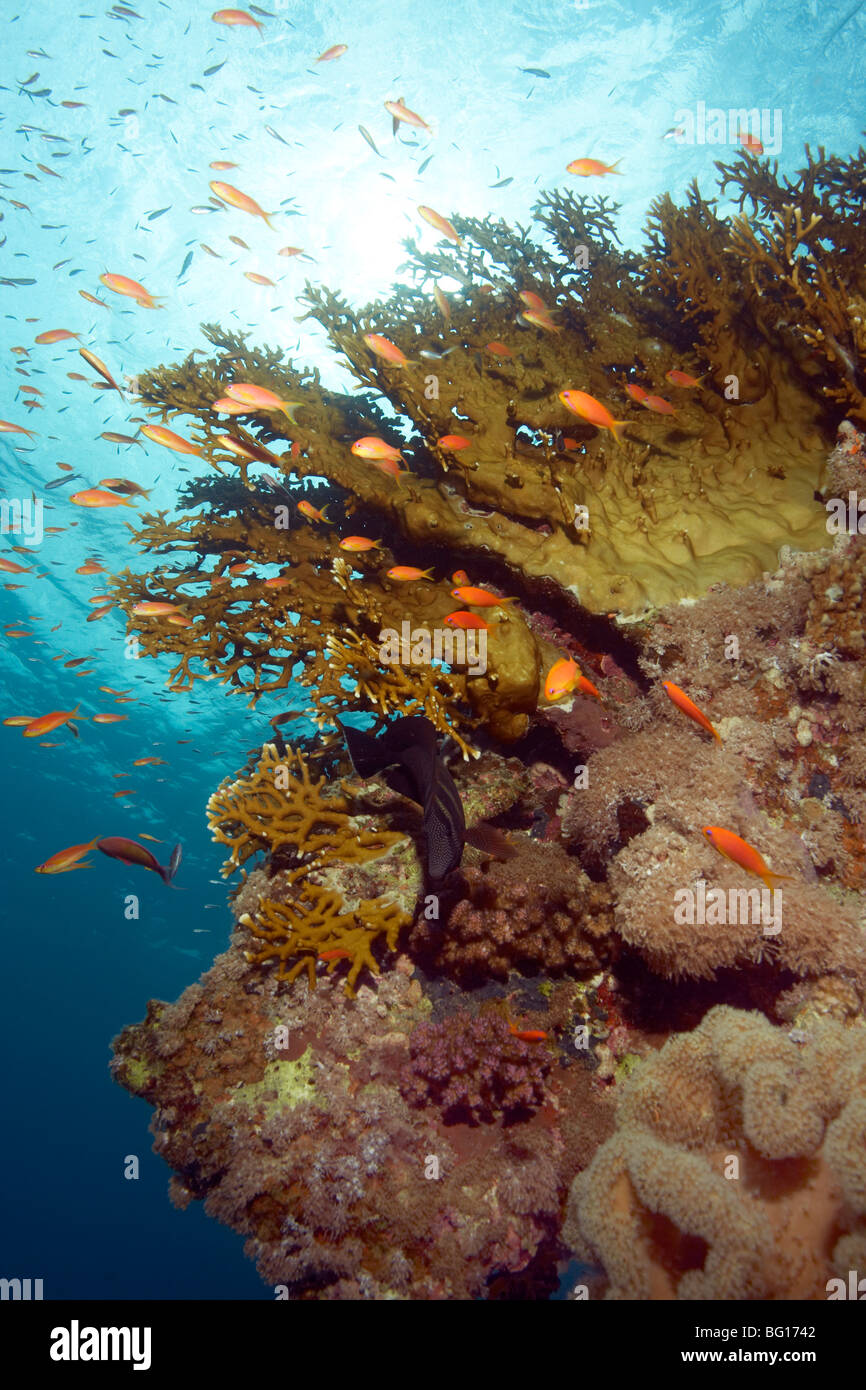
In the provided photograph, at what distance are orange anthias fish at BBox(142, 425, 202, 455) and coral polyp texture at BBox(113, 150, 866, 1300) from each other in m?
0.32

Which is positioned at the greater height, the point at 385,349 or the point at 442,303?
the point at 442,303

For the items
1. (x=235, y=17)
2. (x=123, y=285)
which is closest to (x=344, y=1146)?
(x=123, y=285)

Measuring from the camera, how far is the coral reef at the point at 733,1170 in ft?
7.18

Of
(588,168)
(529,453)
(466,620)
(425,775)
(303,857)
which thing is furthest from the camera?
(588,168)

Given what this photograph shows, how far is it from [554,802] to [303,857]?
2293mm

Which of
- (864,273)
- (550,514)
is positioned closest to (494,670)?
(550,514)

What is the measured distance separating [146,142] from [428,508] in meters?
16.6

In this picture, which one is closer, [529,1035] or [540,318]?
[529,1035]

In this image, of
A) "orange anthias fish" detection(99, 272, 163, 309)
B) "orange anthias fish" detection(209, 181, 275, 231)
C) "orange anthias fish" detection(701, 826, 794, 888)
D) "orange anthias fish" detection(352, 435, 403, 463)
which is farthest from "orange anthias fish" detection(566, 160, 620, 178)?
"orange anthias fish" detection(701, 826, 794, 888)

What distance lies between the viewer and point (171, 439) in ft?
17.7

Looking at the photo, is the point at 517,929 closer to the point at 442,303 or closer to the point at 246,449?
the point at 246,449

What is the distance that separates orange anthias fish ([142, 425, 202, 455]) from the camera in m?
5.34

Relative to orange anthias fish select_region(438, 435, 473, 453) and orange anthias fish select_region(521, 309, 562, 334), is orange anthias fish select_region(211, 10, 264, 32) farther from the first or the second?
orange anthias fish select_region(438, 435, 473, 453)

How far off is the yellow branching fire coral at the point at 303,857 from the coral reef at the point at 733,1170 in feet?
6.32
